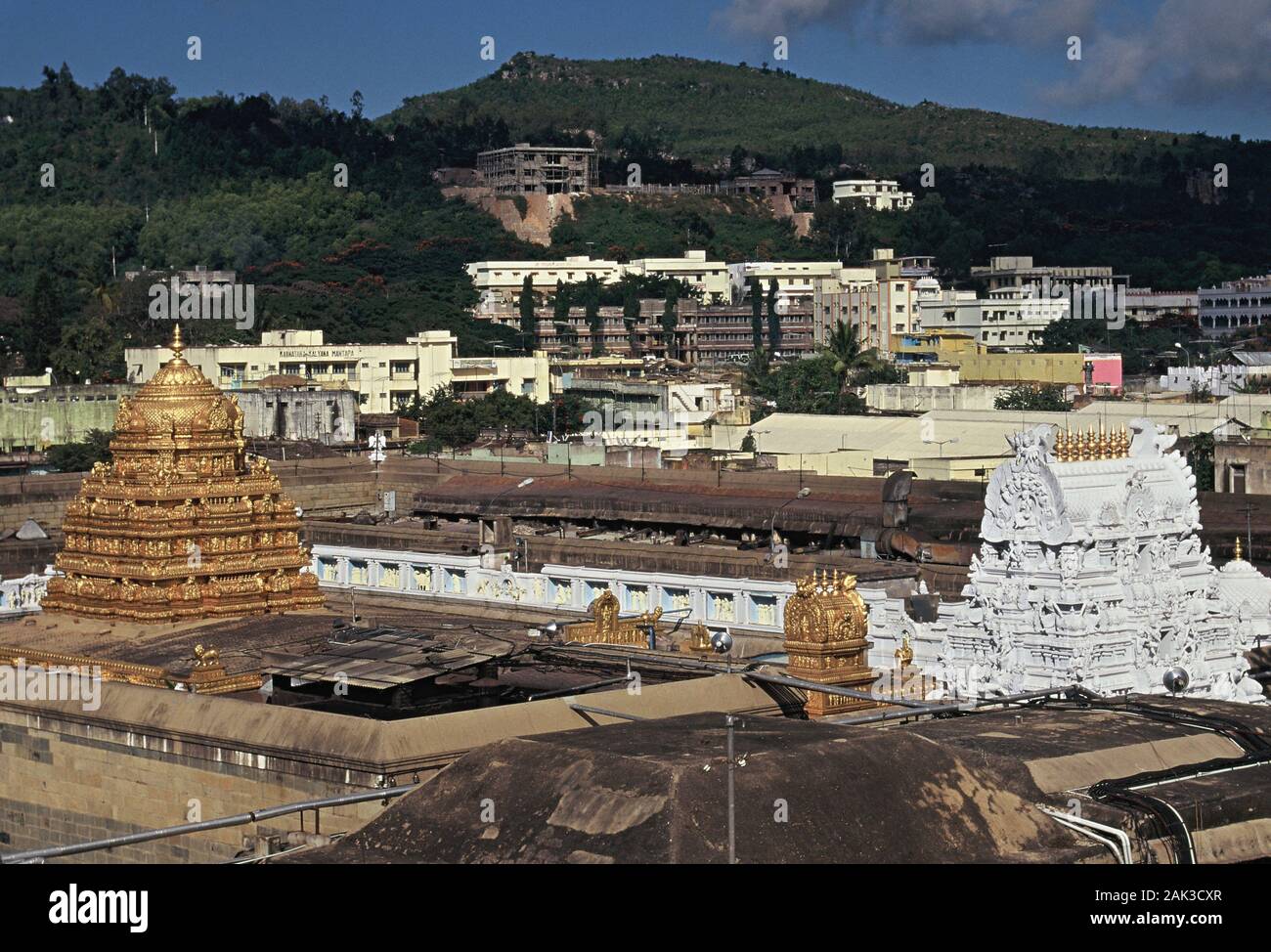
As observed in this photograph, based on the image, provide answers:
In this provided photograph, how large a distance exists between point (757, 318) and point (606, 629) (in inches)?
5138

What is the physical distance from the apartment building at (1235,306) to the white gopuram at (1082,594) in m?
134

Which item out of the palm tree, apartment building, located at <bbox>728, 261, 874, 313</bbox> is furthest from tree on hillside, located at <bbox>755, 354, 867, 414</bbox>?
apartment building, located at <bbox>728, 261, 874, 313</bbox>

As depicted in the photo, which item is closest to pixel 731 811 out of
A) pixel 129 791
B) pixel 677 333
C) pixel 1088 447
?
pixel 129 791

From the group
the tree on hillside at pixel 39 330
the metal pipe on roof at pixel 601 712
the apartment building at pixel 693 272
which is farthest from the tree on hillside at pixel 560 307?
the metal pipe on roof at pixel 601 712

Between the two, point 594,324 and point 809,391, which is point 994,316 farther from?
point 809,391

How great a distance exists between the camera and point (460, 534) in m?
44.4

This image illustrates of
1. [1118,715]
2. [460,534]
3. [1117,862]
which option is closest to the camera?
[1117,862]

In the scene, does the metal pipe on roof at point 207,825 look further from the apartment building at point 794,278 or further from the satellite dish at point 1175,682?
the apartment building at point 794,278

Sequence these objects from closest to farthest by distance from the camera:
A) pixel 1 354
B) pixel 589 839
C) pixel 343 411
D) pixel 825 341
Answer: pixel 589 839 < pixel 343 411 < pixel 1 354 < pixel 825 341

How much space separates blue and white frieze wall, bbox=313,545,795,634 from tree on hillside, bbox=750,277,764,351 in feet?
379

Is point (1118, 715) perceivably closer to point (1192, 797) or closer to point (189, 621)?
point (1192, 797)
